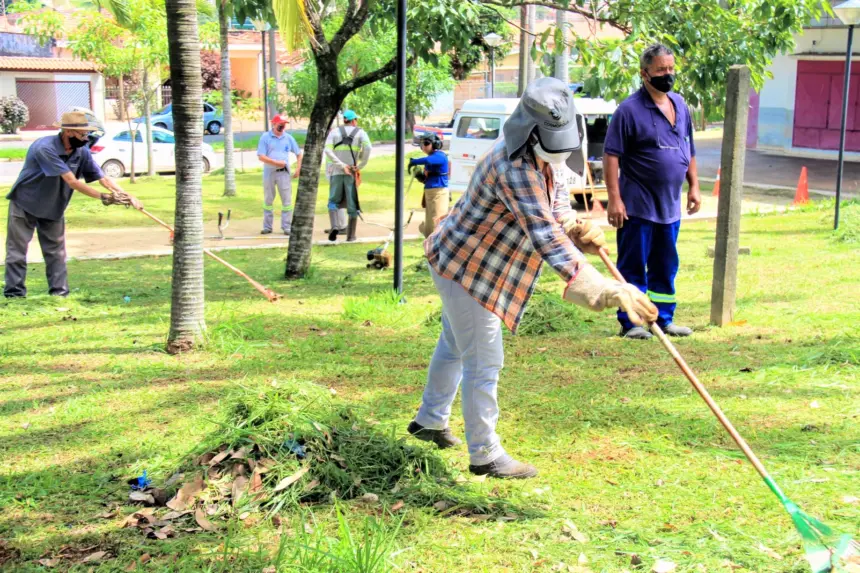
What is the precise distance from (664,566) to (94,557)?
2.12 metres

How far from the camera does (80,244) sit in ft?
42.2

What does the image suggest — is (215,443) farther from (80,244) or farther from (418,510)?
(80,244)

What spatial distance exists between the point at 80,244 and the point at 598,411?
31.8 feet

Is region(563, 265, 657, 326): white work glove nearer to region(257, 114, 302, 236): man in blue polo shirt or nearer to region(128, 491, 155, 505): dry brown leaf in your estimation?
region(128, 491, 155, 505): dry brown leaf

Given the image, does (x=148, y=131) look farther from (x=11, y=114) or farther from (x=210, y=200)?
(x=11, y=114)

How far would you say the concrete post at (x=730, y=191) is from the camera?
21.9 ft

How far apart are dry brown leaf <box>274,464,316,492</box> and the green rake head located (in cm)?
193

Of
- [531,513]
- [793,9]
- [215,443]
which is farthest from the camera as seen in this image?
[793,9]

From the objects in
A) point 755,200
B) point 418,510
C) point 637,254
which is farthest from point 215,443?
point 755,200

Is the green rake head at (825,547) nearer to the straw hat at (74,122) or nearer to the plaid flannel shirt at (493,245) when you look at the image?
the plaid flannel shirt at (493,245)

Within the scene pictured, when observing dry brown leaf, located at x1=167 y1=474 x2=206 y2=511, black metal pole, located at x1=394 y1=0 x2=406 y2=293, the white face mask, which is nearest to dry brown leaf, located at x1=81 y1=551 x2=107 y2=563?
dry brown leaf, located at x1=167 y1=474 x2=206 y2=511

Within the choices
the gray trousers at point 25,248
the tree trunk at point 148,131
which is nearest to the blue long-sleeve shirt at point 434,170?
the gray trousers at point 25,248

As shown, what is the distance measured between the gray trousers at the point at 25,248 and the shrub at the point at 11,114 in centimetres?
2908

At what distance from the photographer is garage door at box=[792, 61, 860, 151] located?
27031 millimetres
